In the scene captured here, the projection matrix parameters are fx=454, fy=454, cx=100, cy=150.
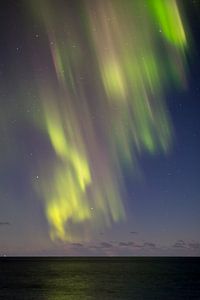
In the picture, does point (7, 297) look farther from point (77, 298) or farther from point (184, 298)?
point (184, 298)

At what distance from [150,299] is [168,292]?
11.5 m

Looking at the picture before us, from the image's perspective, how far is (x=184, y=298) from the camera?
2360 inches

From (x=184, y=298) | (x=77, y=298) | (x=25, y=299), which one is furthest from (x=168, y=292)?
(x=25, y=299)

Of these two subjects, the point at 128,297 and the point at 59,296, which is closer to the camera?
the point at 128,297

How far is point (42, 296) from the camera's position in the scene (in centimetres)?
6341

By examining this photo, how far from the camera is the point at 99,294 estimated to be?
64125mm

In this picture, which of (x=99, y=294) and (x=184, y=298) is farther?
(x=99, y=294)

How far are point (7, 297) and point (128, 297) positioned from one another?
635 inches

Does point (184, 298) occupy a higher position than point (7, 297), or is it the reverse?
point (7, 297)

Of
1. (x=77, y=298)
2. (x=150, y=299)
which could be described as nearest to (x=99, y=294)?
(x=77, y=298)

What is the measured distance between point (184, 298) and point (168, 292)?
7.72m

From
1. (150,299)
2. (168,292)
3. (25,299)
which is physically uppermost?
(25,299)

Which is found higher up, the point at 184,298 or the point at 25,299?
the point at 25,299

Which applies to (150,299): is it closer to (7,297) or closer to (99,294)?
(99,294)
